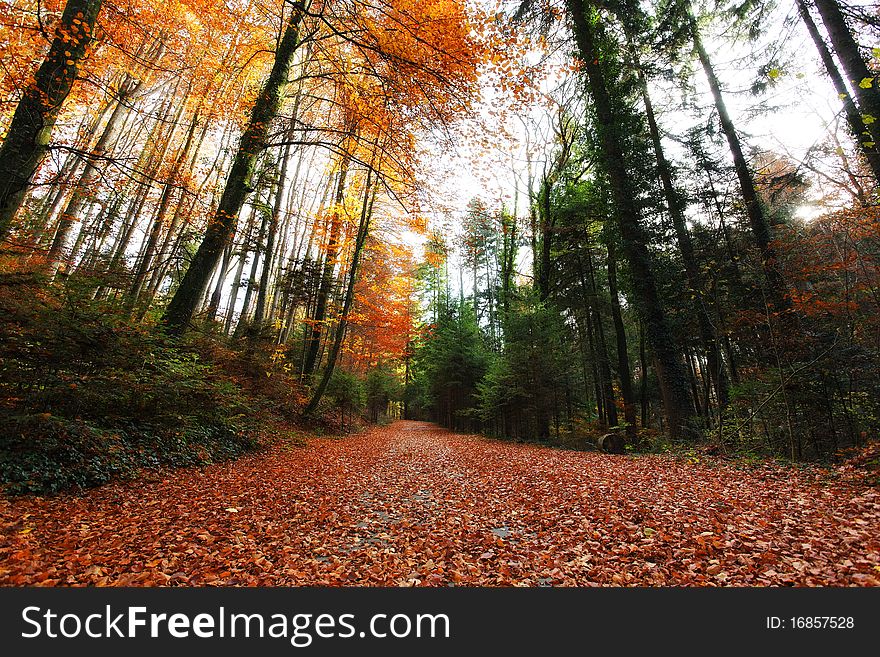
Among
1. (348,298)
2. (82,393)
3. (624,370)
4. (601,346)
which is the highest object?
(348,298)

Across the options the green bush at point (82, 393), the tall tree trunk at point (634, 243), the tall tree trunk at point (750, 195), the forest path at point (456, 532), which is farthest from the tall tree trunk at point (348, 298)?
the tall tree trunk at point (750, 195)

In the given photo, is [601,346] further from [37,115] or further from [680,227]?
[37,115]

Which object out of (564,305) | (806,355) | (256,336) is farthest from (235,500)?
(564,305)

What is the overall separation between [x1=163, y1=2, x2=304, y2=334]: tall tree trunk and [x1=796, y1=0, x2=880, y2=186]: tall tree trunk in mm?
11935

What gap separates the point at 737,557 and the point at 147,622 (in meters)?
4.44

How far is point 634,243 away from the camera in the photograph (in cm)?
996

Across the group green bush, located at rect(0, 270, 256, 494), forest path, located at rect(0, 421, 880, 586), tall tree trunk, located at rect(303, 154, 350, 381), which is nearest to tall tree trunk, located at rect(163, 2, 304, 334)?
green bush, located at rect(0, 270, 256, 494)

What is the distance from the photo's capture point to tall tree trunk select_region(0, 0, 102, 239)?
486cm

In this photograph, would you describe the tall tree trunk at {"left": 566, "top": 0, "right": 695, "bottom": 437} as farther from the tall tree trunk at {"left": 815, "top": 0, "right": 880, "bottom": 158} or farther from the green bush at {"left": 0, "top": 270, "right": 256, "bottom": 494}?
the green bush at {"left": 0, "top": 270, "right": 256, "bottom": 494}

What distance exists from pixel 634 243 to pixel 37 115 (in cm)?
1245

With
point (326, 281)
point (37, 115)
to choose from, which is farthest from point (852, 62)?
point (326, 281)

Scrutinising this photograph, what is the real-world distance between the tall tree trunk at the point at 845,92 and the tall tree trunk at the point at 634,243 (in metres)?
4.23

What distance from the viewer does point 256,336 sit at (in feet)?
41.0

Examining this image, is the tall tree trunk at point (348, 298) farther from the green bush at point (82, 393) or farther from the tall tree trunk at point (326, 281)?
the green bush at point (82, 393)
